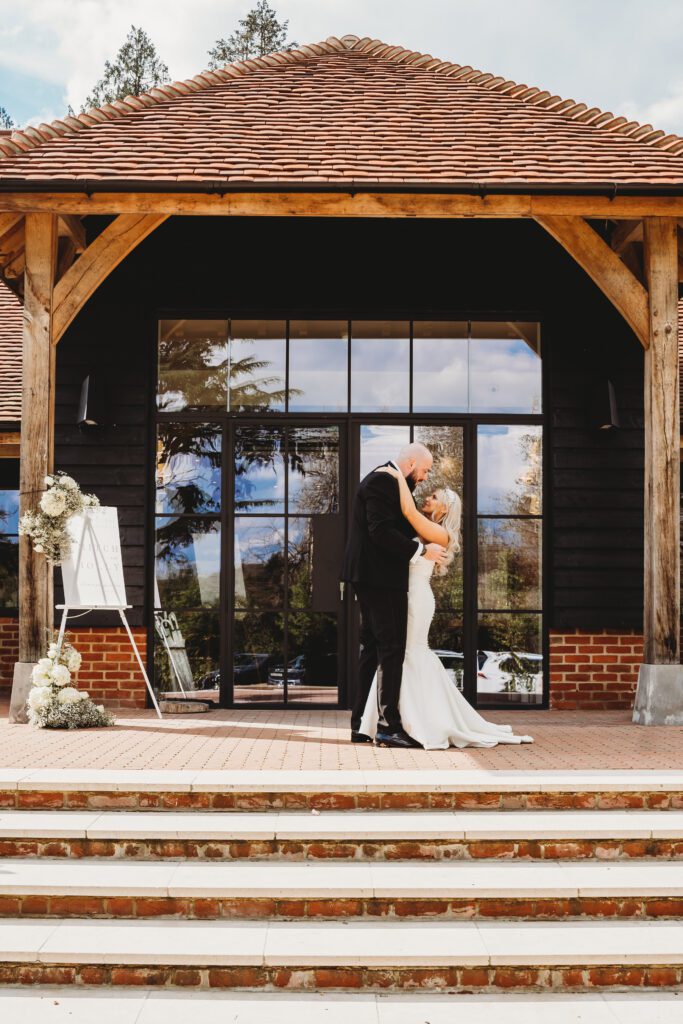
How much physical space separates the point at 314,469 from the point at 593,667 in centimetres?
276

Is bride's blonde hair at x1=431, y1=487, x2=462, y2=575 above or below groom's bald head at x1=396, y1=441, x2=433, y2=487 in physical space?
below

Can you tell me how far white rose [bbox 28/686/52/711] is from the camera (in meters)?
6.83

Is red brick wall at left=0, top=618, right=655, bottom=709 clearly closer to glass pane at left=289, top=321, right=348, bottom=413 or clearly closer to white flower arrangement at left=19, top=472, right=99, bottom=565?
white flower arrangement at left=19, top=472, right=99, bottom=565

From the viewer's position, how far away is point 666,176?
23.4 ft

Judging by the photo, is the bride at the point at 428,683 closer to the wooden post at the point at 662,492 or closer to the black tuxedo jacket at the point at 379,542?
the black tuxedo jacket at the point at 379,542

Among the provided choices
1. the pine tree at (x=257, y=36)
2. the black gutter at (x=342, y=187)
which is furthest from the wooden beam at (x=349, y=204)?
the pine tree at (x=257, y=36)

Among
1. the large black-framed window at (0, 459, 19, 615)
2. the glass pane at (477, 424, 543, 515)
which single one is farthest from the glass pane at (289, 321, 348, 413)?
the large black-framed window at (0, 459, 19, 615)

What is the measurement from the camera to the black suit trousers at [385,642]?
6.17 m

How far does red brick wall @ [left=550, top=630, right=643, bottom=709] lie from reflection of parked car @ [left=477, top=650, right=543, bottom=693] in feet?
0.47

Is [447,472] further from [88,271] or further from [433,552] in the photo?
[88,271]

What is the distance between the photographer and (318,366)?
853 cm

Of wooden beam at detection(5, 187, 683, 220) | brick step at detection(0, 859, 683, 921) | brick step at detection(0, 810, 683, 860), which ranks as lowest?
brick step at detection(0, 859, 683, 921)

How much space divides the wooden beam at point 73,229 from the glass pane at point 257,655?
3118mm

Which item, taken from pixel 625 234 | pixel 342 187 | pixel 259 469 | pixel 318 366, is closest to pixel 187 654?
pixel 259 469
